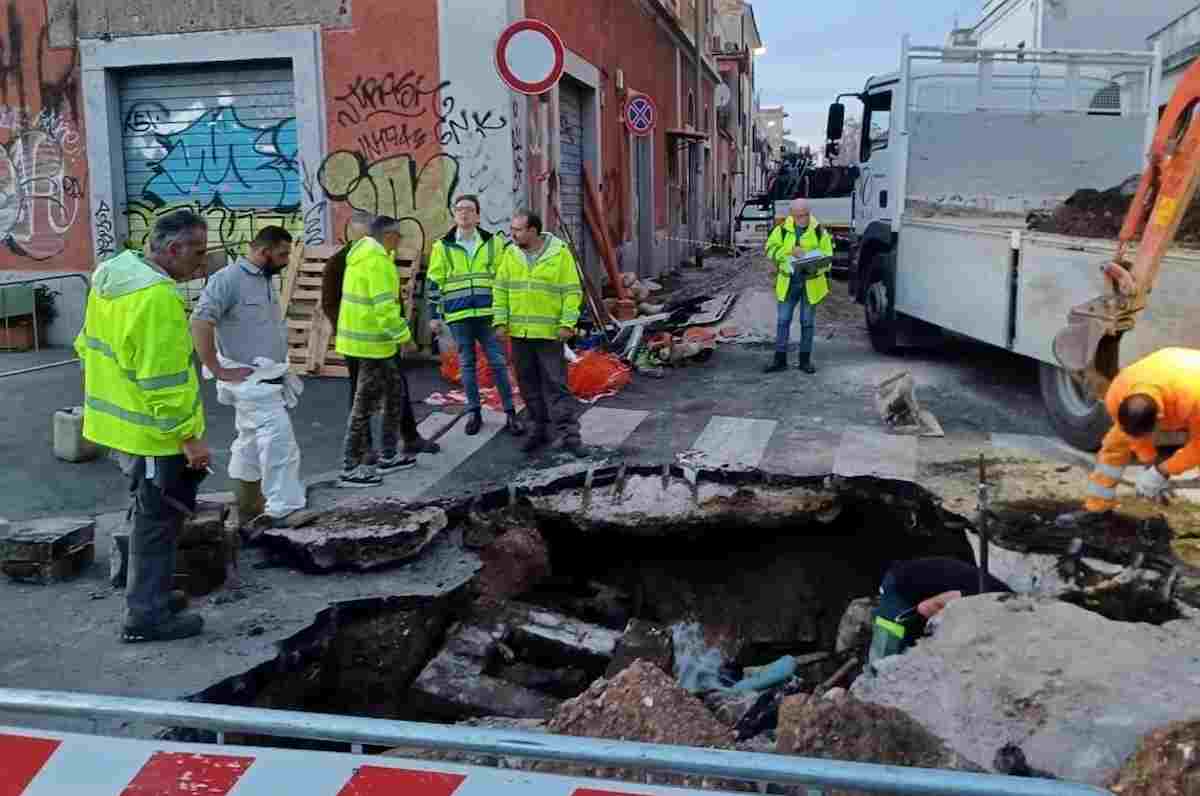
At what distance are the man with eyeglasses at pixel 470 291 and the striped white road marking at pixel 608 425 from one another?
0.57 meters

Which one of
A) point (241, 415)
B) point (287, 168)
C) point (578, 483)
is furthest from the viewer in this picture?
point (287, 168)

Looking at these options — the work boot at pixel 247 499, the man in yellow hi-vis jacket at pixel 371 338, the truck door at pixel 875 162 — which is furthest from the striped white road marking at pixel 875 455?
the truck door at pixel 875 162

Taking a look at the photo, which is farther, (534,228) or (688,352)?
(688,352)

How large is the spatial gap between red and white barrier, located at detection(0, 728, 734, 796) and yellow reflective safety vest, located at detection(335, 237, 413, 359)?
4.57 metres

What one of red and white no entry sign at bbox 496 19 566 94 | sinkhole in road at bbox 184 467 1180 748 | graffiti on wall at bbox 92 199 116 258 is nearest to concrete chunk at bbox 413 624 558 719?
sinkhole in road at bbox 184 467 1180 748

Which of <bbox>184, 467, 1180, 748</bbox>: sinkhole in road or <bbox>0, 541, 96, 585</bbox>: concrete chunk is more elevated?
<bbox>0, 541, 96, 585</bbox>: concrete chunk

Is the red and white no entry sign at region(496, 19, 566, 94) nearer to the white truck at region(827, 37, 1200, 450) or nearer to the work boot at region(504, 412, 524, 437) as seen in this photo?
the work boot at region(504, 412, 524, 437)

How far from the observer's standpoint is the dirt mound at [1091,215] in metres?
7.88

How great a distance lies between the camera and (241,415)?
19.1 feet

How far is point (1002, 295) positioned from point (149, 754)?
758 cm

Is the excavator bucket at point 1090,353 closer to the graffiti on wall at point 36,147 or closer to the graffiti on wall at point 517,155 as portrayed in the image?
the graffiti on wall at point 517,155

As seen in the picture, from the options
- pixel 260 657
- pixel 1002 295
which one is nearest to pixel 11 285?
pixel 260 657

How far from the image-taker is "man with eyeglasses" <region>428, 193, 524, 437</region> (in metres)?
7.84

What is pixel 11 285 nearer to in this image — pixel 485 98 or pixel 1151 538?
pixel 485 98
